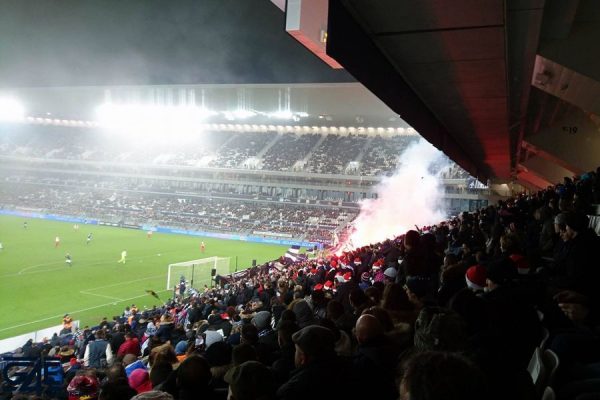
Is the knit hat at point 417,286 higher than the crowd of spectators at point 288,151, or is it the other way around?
the crowd of spectators at point 288,151

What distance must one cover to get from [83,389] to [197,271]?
19726mm

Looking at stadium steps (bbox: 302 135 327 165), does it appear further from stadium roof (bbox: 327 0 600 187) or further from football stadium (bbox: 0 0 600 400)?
stadium roof (bbox: 327 0 600 187)

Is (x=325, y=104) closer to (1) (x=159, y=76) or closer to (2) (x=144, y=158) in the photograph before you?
(2) (x=144, y=158)

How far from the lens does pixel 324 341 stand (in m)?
2.24

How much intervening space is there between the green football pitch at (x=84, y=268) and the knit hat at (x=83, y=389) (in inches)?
503

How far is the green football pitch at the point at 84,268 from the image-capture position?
1773cm

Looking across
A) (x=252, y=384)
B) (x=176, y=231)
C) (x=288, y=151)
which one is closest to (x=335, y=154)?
(x=288, y=151)

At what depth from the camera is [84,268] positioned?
26016mm

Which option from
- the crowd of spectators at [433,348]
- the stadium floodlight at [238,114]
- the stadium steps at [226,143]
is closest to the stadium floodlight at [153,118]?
the stadium floodlight at [238,114]

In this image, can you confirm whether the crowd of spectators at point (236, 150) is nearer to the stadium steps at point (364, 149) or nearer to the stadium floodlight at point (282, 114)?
the stadium steps at point (364, 149)

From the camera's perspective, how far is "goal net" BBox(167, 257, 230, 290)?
72.2 feet

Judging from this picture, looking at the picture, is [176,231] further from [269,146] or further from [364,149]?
[364,149]

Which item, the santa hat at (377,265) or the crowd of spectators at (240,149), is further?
the crowd of spectators at (240,149)

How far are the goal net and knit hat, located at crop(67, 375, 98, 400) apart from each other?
17106mm
